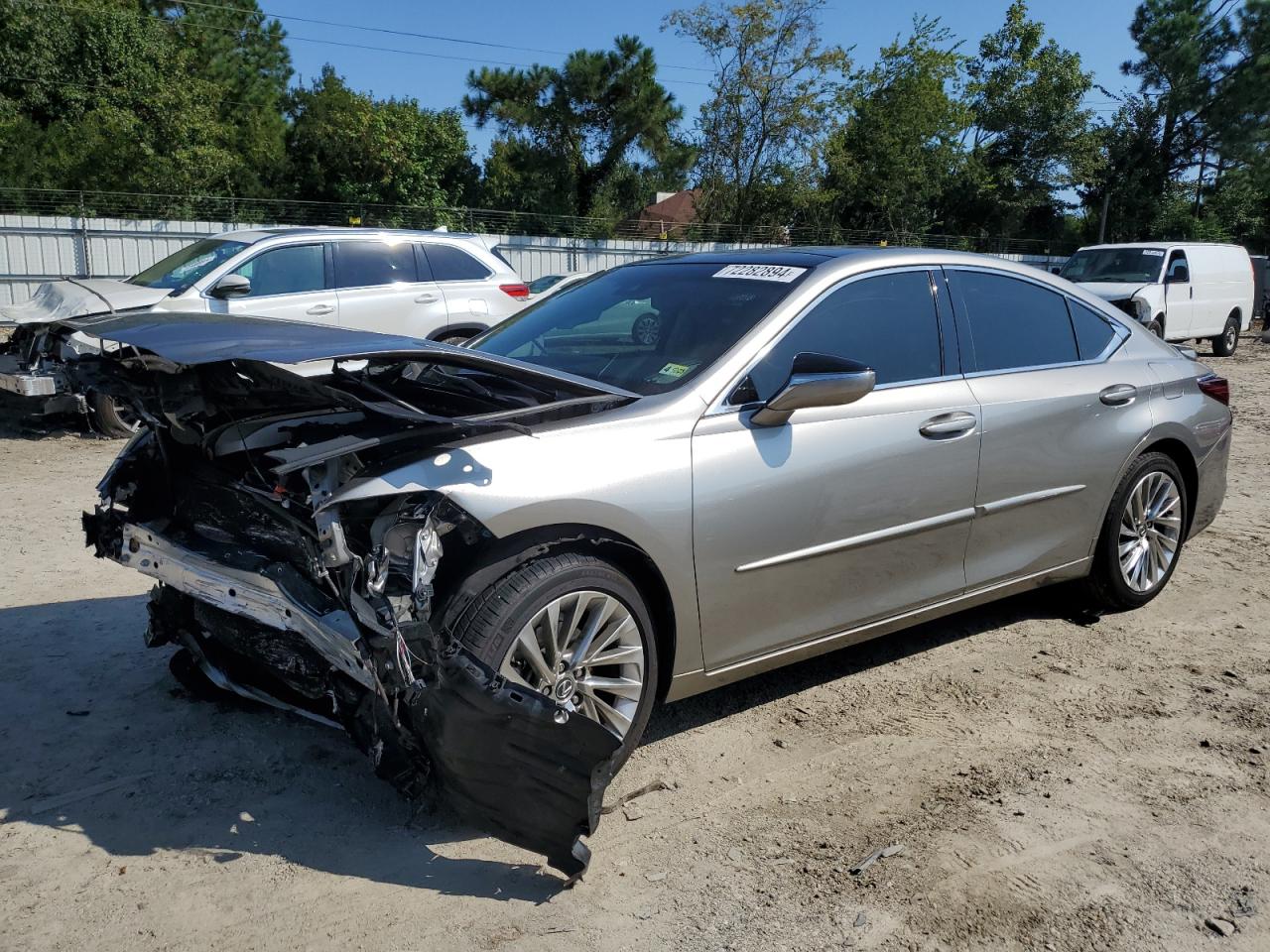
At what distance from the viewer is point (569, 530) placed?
10.0 feet

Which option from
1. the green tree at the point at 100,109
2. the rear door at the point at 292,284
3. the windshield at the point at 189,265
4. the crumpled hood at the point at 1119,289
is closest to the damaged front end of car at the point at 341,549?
the rear door at the point at 292,284

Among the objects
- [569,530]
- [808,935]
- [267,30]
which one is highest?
[267,30]

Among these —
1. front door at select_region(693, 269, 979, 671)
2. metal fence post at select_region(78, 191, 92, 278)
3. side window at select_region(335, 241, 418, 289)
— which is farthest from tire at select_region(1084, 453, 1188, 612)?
metal fence post at select_region(78, 191, 92, 278)

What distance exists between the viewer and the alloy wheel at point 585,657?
298 cm

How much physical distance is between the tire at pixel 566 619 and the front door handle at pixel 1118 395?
104 inches

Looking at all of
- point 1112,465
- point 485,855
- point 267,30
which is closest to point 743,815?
point 485,855

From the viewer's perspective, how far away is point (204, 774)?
3363 millimetres

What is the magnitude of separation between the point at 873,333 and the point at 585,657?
1.78 m

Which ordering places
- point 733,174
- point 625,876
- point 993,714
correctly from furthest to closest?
1. point 733,174
2. point 993,714
3. point 625,876

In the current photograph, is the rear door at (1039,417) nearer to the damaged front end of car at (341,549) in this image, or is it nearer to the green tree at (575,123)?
the damaged front end of car at (341,549)

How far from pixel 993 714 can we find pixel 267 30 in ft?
162

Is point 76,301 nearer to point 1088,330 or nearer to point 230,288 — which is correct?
point 230,288

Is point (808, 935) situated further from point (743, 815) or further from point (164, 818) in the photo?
point (164, 818)

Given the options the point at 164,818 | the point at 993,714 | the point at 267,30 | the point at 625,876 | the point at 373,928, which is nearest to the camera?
the point at 373,928
